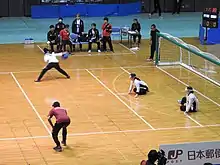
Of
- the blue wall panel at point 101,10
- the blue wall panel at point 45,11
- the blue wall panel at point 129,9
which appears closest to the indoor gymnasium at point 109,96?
the blue wall panel at point 45,11

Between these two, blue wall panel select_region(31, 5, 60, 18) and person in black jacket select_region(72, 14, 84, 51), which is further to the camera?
blue wall panel select_region(31, 5, 60, 18)

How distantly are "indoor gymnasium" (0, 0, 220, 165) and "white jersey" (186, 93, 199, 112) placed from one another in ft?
0.16

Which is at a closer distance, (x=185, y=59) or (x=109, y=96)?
(x=109, y=96)

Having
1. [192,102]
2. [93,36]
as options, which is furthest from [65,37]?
[192,102]

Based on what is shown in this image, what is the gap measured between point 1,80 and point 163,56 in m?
8.79

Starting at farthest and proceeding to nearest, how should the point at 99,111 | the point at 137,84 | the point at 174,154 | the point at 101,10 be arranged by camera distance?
the point at 101,10 < the point at 137,84 < the point at 99,111 < the point at 174,154

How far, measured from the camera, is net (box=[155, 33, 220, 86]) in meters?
28.9

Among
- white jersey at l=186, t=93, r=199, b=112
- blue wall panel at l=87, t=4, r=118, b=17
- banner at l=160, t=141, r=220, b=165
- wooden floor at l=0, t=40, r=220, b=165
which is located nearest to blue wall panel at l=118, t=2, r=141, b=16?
blue wall panel at l=87, t=4, r=118, b=17

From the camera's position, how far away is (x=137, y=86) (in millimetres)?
25453

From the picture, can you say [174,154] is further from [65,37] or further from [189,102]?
[65,37]

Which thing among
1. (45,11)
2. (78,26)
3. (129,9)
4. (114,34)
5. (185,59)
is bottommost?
(185,59)

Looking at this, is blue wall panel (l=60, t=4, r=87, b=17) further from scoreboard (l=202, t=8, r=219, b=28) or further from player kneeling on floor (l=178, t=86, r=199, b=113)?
player kneeling on floor (l=178, t=86, r=199, b=113)

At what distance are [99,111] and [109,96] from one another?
2.04 metres

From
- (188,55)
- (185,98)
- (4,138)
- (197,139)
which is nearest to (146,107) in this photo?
(185,98)
